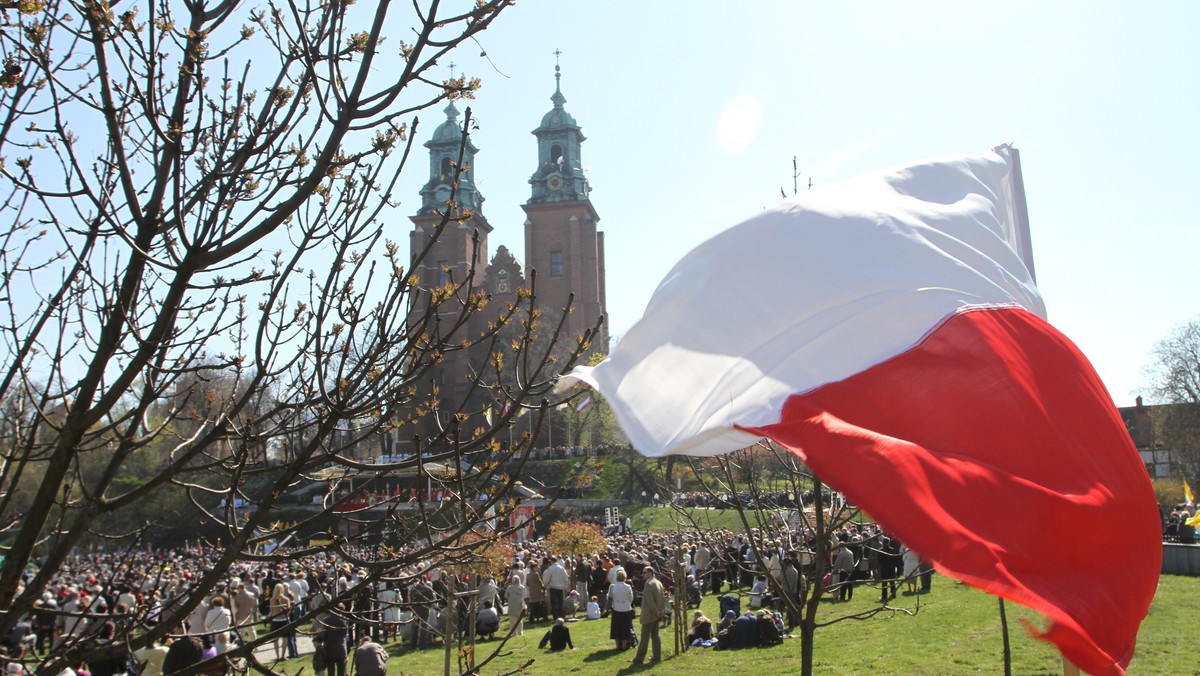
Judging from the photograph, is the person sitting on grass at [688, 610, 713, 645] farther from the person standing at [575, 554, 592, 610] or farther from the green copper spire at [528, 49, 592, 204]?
the green copper spire at [528, 49, 592, 204]

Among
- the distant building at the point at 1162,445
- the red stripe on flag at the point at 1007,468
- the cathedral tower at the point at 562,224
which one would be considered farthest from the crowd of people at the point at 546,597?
the cathedral tower at the point at 562,224

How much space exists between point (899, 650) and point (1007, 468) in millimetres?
9891

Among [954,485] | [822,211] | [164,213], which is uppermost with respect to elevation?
[822,211]

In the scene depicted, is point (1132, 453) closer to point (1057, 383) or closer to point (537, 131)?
point (1057, 383)

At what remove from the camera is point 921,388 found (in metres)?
4.32

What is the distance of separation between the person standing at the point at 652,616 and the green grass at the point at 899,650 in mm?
253

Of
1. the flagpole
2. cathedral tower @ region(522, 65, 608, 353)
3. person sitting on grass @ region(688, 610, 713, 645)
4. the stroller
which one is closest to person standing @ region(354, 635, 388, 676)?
the flagpole

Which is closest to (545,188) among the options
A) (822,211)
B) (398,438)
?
(398,438)

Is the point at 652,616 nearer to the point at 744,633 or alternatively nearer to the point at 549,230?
the point at 744,633

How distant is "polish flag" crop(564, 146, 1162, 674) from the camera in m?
3.32

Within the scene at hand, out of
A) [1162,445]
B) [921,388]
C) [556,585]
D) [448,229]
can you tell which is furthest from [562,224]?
[921,388]

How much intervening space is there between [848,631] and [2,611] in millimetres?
13350

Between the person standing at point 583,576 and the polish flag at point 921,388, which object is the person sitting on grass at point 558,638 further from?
the polish flag at point 921,388

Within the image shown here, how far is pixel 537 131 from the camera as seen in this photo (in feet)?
229
